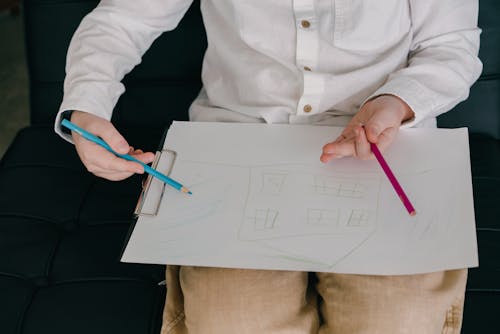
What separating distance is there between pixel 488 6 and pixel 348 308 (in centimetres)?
61

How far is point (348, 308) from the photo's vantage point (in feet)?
2.29

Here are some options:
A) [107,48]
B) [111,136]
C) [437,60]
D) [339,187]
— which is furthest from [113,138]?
[437,60]

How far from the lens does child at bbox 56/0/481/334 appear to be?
699 mm

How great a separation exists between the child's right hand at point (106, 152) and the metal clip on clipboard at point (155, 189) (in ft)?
0.09

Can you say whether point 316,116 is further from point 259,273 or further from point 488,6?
point 488,6

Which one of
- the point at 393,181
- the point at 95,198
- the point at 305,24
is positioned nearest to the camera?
the point at 393,181

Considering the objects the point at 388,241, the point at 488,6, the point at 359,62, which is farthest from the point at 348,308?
the point at 488,6

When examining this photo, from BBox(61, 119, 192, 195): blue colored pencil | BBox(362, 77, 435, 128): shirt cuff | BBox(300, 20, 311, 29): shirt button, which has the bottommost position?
BBox(61, 119, 192, 195): blue colored pencil

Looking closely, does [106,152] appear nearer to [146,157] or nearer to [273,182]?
[146,157]

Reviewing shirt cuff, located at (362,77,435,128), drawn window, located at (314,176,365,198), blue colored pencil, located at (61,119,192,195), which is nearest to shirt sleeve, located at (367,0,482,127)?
shirt cuff, located at (362,77,435,128)

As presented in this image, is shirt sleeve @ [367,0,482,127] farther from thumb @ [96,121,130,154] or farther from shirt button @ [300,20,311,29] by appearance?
thumb @ [96,121,130,154]

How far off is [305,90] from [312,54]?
51mm

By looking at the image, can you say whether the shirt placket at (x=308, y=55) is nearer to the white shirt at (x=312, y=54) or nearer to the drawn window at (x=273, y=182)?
the white shirt at (x=312, y=54)

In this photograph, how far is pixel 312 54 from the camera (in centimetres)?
81
